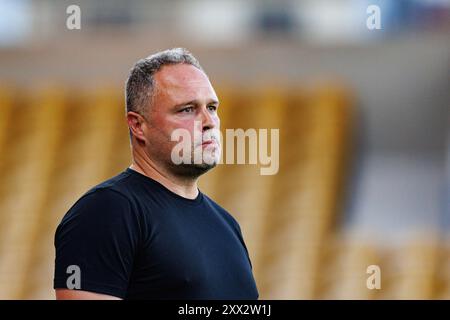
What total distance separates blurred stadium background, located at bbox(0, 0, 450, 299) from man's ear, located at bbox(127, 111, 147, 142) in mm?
1667

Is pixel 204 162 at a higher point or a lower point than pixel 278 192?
higher

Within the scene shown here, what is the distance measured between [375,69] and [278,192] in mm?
465

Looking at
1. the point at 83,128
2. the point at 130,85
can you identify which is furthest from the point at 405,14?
the point at 130,85

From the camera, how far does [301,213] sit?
285 centimetres

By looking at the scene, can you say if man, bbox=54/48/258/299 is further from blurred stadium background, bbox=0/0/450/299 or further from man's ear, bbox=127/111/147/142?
blurred stadium background, bbox=0/0/450/299

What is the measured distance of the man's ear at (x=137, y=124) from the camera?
0.94 m

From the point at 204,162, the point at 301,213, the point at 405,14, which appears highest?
the point at 405,14

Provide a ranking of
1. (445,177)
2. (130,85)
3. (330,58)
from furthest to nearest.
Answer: (330,58) → (445,177) → (130,85)

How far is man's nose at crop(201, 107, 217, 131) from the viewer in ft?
2.98

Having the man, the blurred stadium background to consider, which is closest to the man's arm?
the man

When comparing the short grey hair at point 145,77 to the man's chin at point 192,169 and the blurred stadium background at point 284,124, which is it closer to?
the man's chin at point 192,169

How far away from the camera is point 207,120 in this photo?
910 millimetres

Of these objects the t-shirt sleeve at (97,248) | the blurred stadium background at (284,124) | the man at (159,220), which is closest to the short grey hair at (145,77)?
the man at (159,220)

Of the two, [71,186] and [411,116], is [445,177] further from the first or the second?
[71,186]
